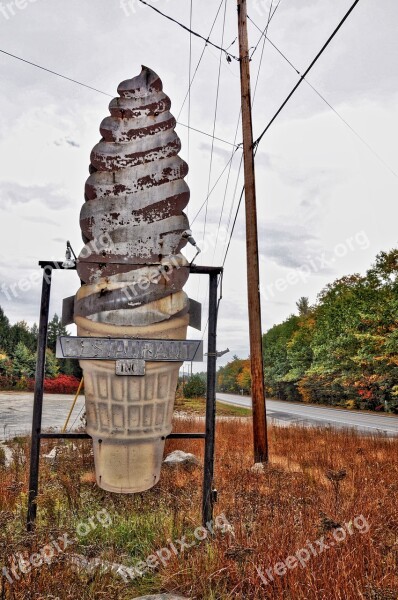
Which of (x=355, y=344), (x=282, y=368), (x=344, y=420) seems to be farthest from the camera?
(x=282, y=368)

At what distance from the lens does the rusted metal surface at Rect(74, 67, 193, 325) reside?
13.1ft

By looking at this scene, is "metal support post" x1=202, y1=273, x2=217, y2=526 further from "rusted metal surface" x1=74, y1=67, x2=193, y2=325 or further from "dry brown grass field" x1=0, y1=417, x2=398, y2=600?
"rusted metal surface" x1=74, y1=67, x2=193, y2=325

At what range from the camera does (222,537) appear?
356 centimetres

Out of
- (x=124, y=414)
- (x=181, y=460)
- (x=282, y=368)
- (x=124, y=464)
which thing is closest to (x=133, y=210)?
(x=124, y=414)

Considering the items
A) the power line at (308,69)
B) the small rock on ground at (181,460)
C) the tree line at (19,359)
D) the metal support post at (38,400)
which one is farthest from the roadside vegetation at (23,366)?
the metal support post at (38,400)

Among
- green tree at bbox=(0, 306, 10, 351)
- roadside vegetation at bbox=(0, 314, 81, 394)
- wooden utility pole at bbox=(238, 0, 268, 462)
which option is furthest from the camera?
green tree at bbox=(0, 306, 10, 351)

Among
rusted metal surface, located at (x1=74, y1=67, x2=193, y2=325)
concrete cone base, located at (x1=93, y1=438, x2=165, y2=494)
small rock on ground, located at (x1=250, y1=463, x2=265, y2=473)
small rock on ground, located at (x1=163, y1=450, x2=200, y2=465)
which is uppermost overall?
rusted metal surface, located at (x1=74, y1=67, x2=193, y2=325)

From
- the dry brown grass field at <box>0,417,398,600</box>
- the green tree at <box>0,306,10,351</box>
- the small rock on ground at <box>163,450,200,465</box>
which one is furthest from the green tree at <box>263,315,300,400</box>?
the dry brown grass field at <box>0,417,398,600</box>

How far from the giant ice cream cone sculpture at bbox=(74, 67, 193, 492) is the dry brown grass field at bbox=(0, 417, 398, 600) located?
730mm

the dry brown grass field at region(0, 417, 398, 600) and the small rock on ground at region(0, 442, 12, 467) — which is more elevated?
the dry brown grass field at region(0, 417, 398, 600)

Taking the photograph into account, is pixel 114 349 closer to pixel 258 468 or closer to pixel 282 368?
pixel 258 468

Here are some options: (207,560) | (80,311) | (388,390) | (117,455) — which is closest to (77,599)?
(207,560)

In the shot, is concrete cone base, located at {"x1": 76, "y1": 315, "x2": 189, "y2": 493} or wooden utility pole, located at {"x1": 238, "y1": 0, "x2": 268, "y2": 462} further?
wooden utility pole, located at {"x1": 238, "y1": 0, "x2": 268, "y2": 462}

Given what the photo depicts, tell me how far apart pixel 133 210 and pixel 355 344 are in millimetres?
27988
